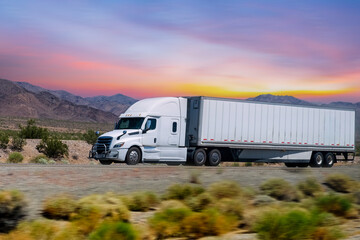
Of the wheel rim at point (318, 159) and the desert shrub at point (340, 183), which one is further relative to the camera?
the wheel rim at point (318, 159)

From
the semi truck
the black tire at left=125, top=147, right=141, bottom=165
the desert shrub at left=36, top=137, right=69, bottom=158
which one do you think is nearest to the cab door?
the semi truck

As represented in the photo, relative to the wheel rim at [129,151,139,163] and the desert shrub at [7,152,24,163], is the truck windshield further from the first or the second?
the desert shrub at [7,152,24,163]

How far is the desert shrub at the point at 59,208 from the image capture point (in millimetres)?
10109

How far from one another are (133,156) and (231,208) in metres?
14.0

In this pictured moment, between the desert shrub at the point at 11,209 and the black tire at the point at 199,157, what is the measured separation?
1639cm

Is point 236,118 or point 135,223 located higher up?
point 236,118

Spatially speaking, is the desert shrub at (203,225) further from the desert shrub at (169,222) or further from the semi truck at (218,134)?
the semi truck at (218,134)

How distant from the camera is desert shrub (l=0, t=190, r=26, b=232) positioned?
9357mm

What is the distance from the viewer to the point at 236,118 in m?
27.3

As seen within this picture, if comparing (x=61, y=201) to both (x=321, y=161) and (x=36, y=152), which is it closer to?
(x=321, y=161)

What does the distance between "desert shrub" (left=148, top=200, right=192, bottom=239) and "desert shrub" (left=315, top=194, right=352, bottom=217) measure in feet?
12.1

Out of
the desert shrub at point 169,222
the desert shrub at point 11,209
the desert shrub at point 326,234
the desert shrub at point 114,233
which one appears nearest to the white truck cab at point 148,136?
the desert shrub at point 11,209

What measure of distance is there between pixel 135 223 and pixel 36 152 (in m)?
A: 33.2

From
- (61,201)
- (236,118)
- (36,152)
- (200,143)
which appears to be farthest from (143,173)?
(36,152)
